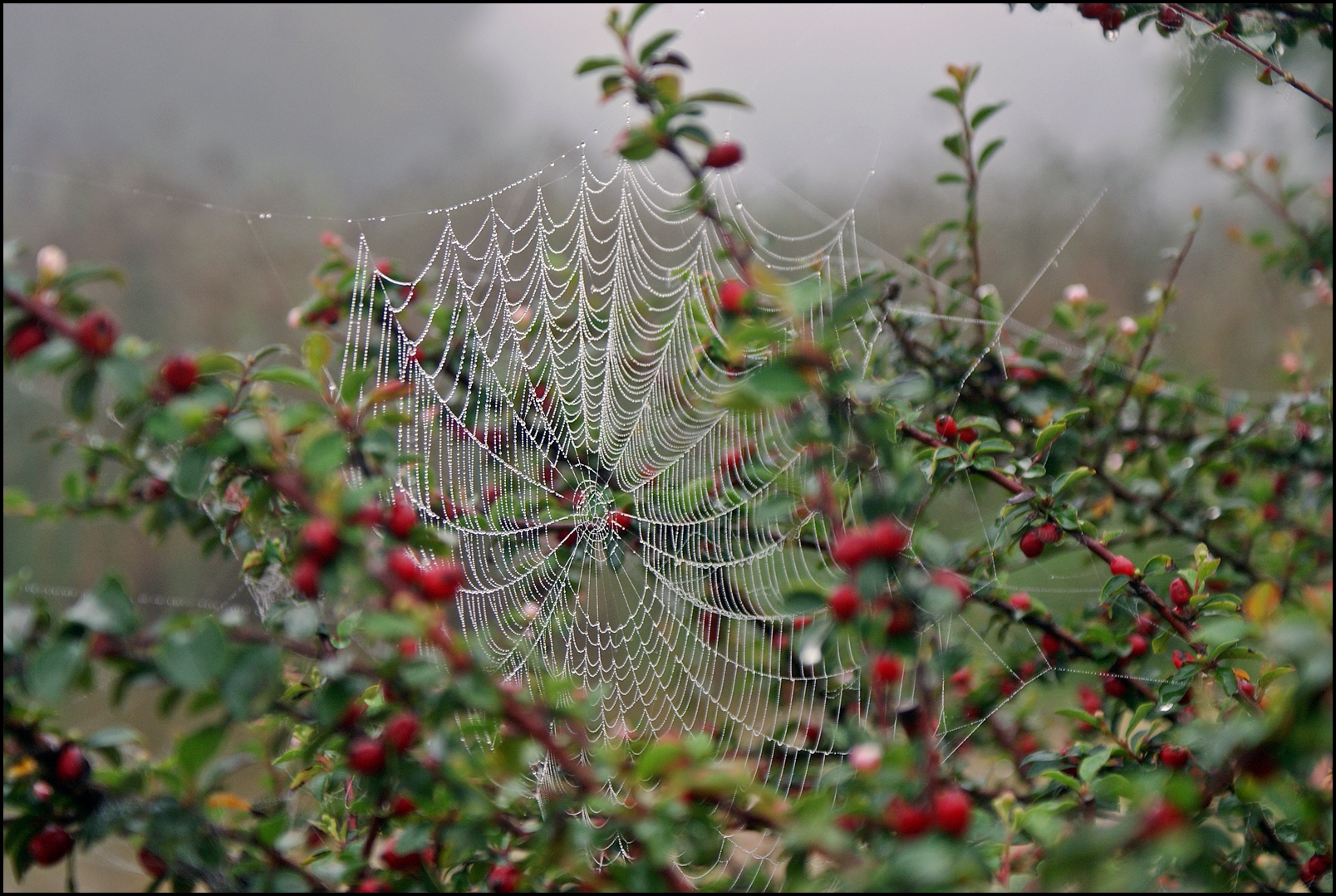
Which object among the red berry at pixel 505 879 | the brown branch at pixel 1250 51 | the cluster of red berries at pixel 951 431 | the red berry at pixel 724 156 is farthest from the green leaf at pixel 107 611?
the brown branch at pixel 1250 51

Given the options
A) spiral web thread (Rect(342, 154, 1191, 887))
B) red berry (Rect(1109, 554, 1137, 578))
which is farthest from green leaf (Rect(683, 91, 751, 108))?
red berry (Rect(1109, 554, 1137, 578))

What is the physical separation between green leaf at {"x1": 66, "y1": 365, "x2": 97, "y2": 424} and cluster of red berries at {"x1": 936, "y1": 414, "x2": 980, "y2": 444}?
683 mm

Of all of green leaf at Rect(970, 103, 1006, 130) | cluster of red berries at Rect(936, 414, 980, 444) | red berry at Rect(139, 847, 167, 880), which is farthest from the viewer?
green leaf at Rect(970, 103, 1006, 130)

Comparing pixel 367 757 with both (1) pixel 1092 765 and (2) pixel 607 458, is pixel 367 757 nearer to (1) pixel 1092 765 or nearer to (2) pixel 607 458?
(1) pixel 1092 765

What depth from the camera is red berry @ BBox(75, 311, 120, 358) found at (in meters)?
0.48

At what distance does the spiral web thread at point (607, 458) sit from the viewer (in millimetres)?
1093

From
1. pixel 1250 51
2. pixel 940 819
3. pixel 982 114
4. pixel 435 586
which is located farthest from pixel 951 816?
pixel 982 114

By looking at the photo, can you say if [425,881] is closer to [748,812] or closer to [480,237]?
[748,812]

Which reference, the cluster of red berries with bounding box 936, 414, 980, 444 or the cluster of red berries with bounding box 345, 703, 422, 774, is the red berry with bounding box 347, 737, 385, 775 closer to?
the cluster of red berries with bounding box 345, 703, 422, 774

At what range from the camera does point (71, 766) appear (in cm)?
52

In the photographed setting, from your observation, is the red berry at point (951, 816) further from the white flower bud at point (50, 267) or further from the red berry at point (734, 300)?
the white flower bud at point (50, 267)

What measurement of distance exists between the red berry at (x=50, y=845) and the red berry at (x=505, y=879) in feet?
0.85

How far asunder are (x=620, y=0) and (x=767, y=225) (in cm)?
61

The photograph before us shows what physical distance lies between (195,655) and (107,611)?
0.23 ft
